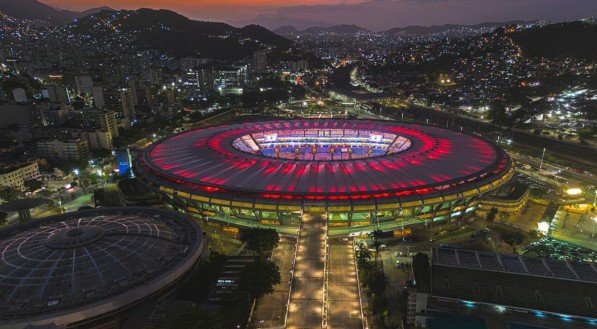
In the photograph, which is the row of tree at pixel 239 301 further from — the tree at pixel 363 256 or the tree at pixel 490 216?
the tree at pixel 490 216

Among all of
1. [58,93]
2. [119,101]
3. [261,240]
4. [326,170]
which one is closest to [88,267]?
[261,240]

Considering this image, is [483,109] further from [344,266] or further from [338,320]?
[338,320]

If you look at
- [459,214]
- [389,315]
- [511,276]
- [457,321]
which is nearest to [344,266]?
[389,315]

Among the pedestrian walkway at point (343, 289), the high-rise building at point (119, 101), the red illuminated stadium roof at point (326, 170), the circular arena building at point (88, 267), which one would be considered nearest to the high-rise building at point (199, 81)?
the high-rise building at point (119, 101)

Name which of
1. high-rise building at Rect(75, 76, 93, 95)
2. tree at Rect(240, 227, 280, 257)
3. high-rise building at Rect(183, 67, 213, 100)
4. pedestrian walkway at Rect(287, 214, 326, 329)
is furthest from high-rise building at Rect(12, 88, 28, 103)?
pedestrian walkway at Rect(287, 214, 326, 329)

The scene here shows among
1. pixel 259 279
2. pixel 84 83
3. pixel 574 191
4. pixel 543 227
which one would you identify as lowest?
pixel 543 227

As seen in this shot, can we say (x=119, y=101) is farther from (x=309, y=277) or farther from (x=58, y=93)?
(x=309, y=277)

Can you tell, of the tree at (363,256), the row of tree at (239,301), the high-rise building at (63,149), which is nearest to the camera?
the row of tree at (239,301)
